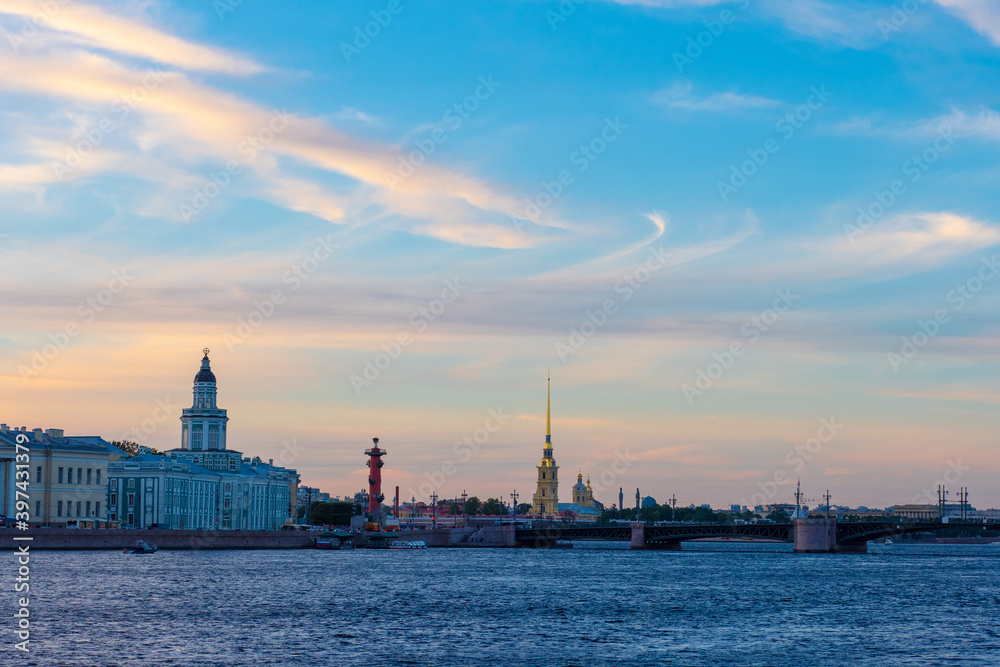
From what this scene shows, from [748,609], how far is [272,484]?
109 metres

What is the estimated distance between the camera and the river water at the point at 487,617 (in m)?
36.7

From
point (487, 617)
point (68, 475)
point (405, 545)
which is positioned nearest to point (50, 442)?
point (68, 475)

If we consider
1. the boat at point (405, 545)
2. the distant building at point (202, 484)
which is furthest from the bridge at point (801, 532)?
the distant building at point (202, 484)

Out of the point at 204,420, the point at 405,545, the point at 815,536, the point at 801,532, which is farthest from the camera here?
the point at 204,420

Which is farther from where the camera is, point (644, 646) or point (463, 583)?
point (463, 583)

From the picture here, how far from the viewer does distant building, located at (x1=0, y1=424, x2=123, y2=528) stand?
101 meters

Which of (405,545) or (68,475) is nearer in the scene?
(68,475)

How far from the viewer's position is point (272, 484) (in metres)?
155

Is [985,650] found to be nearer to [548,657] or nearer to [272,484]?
[548,657]

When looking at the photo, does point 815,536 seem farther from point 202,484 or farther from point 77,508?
point 77,508

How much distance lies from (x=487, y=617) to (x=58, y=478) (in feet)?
220

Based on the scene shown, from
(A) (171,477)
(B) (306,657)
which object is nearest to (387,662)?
(B) (306,657)

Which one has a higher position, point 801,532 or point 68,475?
→ point 68,475

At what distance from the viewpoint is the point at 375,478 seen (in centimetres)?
14562
